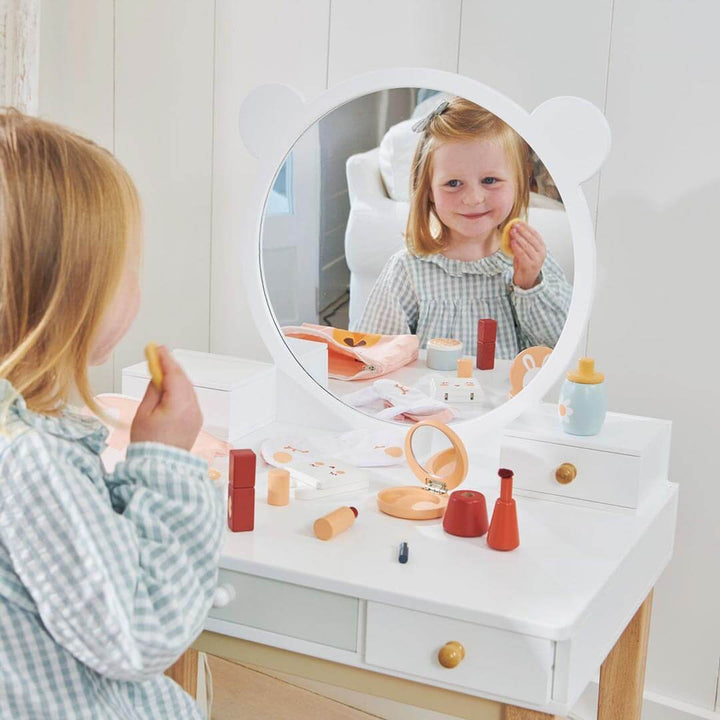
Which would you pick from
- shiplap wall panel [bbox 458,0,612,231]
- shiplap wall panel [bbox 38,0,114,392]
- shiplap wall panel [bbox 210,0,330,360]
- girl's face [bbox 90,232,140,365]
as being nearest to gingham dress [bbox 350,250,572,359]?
shiplap wall panel [bbox 458,0,612,231]

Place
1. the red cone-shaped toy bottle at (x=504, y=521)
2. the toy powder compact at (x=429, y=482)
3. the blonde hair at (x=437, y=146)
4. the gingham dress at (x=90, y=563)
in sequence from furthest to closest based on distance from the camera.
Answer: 1. the blonde hair at (x=437, y=146)
2. the toy powder compact at (x=429, y=482)
3. the red cone-shaped toy bottle at (x=504, y=521)
4. the gingham dress at (x=90, y=563)

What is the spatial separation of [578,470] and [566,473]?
2 centimetres

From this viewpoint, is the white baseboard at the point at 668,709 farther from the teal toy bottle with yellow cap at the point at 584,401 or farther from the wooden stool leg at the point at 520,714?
the wooden stool leg at the point at 520,714

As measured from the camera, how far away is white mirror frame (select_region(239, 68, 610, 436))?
1396mm

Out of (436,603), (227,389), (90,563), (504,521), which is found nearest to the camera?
(90,563)

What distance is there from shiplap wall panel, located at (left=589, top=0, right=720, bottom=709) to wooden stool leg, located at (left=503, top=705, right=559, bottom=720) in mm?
624

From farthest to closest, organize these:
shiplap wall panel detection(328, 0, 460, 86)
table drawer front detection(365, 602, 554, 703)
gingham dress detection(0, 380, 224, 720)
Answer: shiplap wall panel detection(328, 0, 460, 86) < table drawer front detection(365, 602, 554, 703) < gingham dress detection(0, 380, 224, 720)

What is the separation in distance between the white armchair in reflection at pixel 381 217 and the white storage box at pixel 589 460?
217mm

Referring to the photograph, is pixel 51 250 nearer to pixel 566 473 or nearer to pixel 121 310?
pixel 121 310

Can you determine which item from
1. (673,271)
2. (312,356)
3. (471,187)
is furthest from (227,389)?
(673,271)

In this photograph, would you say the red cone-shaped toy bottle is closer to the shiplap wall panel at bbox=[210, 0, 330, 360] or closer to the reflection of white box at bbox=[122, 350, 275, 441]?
the reflection of white box at bbox=[122, 350, 275, 441]

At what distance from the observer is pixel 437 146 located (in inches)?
57.8

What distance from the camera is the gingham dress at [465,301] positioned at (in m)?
1.46

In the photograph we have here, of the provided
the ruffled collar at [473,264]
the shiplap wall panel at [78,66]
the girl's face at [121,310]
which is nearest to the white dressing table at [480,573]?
the ruffled collar at [473,264]
